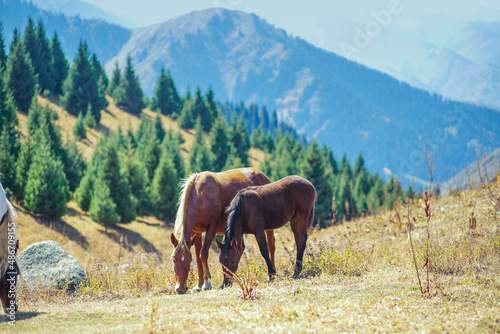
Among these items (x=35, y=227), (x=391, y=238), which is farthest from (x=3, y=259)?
(x=35, y=227)

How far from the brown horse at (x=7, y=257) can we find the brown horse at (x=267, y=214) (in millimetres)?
3888

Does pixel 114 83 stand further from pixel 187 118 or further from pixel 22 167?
pixel 22 167

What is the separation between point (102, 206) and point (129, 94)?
42632 mm

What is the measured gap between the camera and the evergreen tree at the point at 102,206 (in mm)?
27500

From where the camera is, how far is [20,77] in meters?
44.2

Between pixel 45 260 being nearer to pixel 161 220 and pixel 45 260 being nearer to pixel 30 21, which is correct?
pixel 161 220

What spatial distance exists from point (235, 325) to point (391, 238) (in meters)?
8.69

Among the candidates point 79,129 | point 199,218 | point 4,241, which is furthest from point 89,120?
point 4,241

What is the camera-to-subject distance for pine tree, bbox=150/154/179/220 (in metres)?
34.0

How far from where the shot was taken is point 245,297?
6.97 metres

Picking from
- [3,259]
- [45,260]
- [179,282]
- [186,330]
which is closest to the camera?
[186,330]

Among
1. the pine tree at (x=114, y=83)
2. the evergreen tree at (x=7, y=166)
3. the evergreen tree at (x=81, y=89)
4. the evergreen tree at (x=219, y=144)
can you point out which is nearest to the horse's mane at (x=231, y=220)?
the evergreen tree at (x=7, y=166)

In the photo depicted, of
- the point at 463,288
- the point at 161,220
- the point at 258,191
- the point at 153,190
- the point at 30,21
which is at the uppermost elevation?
the point at 30,21

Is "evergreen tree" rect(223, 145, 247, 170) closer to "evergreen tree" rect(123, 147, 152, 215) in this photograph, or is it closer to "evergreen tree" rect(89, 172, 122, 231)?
"evergreen tree" rect(123, 147, 152, 215)
